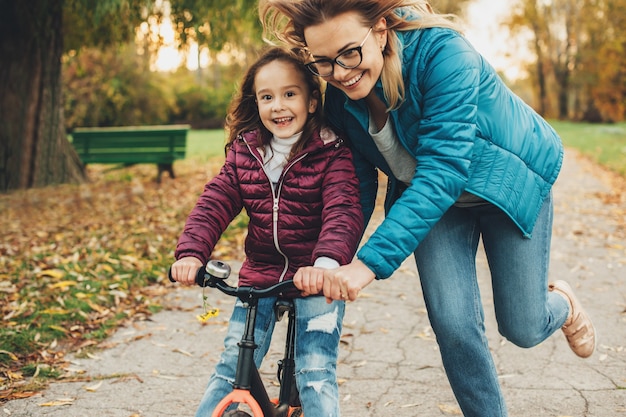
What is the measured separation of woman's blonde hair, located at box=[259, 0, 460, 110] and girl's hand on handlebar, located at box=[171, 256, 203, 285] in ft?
2.89

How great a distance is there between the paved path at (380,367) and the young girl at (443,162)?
0.93 m

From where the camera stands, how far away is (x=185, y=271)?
7.74ft

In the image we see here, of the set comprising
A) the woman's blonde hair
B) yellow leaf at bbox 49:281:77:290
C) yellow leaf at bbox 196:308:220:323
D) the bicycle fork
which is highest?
the woman's blonde hair

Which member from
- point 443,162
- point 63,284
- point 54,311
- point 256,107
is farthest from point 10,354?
point 443,162

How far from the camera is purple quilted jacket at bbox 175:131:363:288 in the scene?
2.62 meters

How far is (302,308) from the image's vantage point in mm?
2598

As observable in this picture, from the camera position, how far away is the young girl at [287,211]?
2.51 meters

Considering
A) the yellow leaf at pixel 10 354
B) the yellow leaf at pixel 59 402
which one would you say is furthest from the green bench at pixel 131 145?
the yellow leaf at pixel 59 402

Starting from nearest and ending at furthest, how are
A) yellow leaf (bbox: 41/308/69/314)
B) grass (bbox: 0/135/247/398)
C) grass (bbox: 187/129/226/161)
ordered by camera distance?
grass (bbox: 0/135/247/398), yellow leaf (bbox: 41/308/69/314), grass (bbox: 187/129/226/161)

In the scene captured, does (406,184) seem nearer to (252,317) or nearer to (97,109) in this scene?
(252,317)

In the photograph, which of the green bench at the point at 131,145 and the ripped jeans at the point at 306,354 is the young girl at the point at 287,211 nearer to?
the ripped jeans at the point at 306,354

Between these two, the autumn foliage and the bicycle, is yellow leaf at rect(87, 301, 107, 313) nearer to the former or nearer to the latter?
the autumn foliage

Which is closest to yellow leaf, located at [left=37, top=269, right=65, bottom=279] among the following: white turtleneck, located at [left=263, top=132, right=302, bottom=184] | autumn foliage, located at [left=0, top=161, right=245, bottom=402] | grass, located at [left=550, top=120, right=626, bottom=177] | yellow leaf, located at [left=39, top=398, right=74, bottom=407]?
autumn foliage, located at [left=0, top=161, right=245, bottom=402]

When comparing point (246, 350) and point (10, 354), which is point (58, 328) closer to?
point (10, 354)
